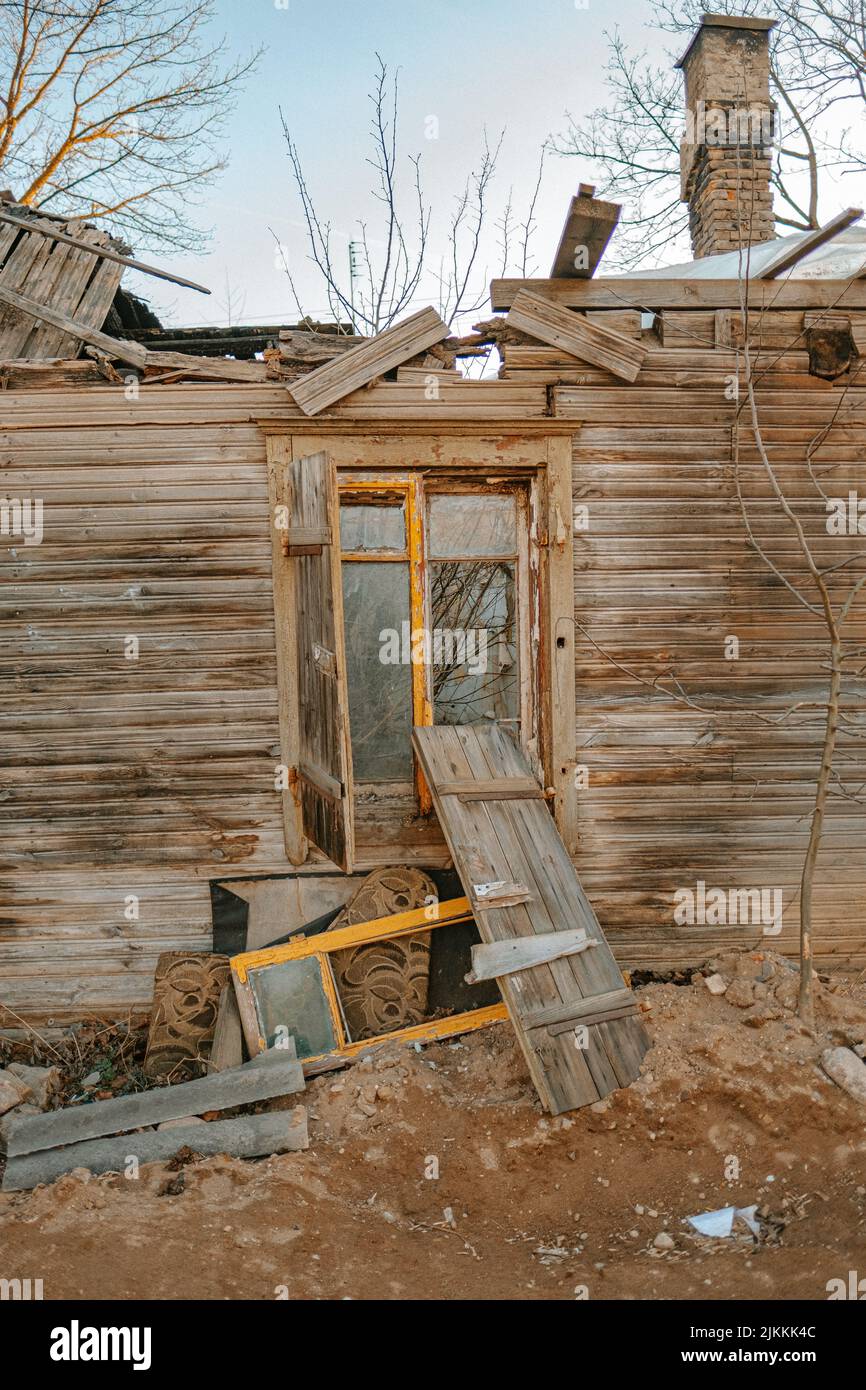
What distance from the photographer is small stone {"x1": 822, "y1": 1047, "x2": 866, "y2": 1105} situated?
182 inches

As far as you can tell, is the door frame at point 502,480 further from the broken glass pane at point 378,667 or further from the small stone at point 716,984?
the small stone at point 716,984

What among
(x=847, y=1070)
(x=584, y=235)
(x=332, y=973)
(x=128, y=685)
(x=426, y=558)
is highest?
(x=584, y=235)

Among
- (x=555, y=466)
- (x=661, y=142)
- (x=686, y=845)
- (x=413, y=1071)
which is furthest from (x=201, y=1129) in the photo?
(x=661, y=142)

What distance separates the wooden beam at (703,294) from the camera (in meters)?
5.62

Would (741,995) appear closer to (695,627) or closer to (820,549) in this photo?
(695,627)

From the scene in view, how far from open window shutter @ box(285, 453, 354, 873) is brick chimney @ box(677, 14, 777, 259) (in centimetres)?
501

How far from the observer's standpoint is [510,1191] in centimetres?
438

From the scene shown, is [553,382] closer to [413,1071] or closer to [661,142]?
[413,1071]

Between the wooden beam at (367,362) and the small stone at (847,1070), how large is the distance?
423cm

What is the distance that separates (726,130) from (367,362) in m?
5.02

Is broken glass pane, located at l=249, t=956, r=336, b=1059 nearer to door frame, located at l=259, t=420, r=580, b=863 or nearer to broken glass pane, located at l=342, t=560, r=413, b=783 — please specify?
door frame, located at l=259, t=420, r=580, b=863

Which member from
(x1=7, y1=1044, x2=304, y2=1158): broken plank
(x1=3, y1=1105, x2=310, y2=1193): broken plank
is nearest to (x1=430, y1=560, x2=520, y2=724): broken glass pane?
(x1=7, y1=1044, x2=304, y2=1158): broken plank

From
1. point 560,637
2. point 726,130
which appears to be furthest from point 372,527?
point 726,130

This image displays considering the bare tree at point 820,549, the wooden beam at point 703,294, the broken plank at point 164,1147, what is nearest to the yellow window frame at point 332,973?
the broken plank at point 164,1147
